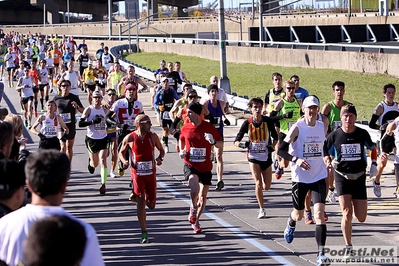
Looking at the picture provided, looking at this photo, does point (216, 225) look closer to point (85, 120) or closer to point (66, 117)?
point (85, 120)

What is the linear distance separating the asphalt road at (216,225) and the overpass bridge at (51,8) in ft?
299

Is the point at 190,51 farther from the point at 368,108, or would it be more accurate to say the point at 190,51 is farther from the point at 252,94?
the point at 368,108

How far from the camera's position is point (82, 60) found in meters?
35.5

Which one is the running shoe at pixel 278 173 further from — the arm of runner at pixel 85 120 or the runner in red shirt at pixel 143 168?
the runner in red shirt at pixel 143 168

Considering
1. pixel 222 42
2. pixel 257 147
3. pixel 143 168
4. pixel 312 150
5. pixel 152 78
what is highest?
pixel 222 42

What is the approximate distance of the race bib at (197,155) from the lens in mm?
12242

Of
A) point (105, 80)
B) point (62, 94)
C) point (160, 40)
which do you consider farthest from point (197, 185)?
point (160, 40)

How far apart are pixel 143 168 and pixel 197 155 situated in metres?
0.88

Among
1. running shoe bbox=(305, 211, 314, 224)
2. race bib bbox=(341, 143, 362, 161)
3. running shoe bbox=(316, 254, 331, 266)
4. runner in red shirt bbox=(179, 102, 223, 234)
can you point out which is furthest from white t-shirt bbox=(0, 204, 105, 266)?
running shoe bbox=(305, 211, 314, 224)

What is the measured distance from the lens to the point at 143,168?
11797mm

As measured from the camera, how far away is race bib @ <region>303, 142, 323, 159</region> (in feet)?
36.2

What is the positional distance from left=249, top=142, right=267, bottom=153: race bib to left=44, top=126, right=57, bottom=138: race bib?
426 cm

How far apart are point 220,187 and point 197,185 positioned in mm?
3119

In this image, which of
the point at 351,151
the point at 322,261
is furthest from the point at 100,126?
the point at 322,261
